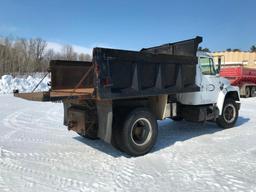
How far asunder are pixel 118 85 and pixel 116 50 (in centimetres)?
69

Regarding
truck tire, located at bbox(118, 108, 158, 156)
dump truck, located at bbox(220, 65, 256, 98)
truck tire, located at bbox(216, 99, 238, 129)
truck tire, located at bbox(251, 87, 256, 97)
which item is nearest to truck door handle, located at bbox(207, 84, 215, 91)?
truck tire, located at bbox(216, 99, 238, 129)

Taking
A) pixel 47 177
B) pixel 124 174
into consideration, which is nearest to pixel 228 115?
pixel 124 174

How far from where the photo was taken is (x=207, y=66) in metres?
8.22

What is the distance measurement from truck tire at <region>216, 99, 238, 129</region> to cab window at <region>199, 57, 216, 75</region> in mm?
1247

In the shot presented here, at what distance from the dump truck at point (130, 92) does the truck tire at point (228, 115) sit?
100 cm

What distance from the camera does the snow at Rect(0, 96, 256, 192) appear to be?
4.43 metres

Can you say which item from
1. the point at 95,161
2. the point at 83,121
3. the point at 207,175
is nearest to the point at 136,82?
the point at 83,121

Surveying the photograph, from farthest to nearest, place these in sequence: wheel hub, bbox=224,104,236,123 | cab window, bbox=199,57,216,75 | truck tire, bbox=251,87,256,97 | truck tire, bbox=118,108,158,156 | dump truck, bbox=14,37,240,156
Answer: truck tire, bbox=251,87,256,97
wheel hub, bbox=224,104,236,123
cab window, bbox=199,57,216,75
truck tire, bbox=118,108,158,156
dump truck, bbox=14,37,240,156

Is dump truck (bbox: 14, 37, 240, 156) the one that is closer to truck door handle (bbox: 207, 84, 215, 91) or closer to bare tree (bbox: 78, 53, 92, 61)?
truck door handle (bbox: 207, 84, 215, 91)

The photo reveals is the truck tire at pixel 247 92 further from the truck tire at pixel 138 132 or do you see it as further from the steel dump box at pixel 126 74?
the truck tire at pixel 138 132

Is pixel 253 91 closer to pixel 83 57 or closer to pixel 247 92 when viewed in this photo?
pixel 247 92

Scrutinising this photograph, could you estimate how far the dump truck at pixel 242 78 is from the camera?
20.8 meters

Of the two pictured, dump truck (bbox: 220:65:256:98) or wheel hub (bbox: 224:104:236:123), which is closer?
wheel hub (bbox: 224:104:236:123)

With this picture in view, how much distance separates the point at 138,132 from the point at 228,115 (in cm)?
412
